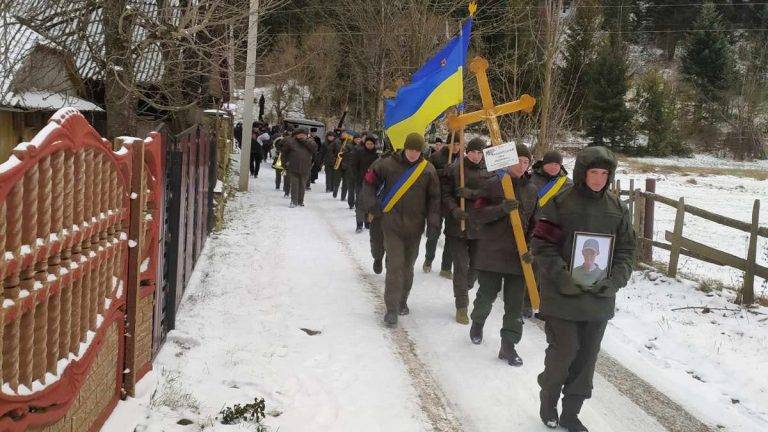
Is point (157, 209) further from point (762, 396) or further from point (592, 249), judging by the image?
point (762, 396)

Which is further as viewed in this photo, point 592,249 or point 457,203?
point 457,203

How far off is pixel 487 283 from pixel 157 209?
3007 millimetres

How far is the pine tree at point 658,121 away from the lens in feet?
124

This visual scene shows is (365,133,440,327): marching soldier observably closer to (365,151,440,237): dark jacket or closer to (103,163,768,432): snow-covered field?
(365,151,440,237): dark jacket

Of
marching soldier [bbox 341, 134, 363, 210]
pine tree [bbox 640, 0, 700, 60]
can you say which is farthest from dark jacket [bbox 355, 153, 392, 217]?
pine tree [bbox 640, 0, 700, 60]

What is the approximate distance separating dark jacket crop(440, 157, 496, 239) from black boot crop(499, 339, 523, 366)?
118cm

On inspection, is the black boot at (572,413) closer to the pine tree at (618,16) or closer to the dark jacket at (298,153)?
the dark jacket at (298,153)

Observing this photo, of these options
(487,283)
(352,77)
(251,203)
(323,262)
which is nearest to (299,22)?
(352,77)

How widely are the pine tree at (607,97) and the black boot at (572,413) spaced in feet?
113

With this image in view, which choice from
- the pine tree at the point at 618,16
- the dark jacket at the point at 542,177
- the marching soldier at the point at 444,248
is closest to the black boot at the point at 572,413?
the dark jacket at the point at 542,177

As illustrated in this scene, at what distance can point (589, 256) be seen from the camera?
14.1 feet

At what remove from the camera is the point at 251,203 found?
16.2 metres

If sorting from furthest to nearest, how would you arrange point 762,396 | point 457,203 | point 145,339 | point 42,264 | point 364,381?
1. point 457,203
2. point 762,396
3. point 364,381
4. point 145,339
5. point 42,264

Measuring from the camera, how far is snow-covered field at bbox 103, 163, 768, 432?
4.65 metres
